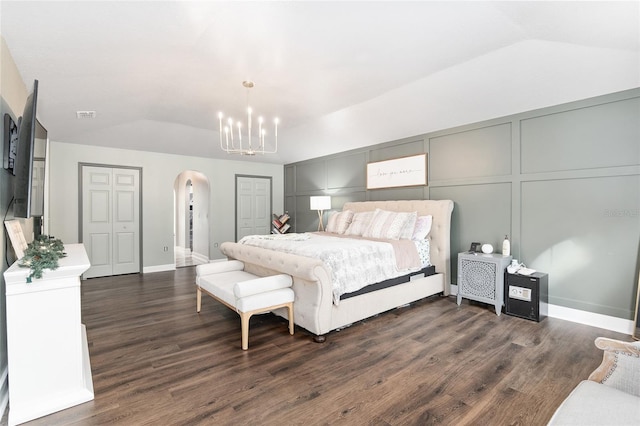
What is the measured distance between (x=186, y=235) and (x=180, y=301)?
5.27 meters

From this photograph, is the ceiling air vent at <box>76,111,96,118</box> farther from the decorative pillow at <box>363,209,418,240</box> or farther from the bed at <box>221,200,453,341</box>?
the decorative pillow at <box>363,209,418,240</box>

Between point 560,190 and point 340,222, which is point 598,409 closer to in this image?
point 560,190

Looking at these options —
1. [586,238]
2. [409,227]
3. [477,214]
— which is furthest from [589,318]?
[409,227]

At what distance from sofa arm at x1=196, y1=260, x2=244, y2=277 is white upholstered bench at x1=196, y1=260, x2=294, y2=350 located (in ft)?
0.06

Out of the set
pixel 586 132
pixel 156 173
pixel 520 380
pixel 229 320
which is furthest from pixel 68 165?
pixel 586 132

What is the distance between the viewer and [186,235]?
29.2 ft

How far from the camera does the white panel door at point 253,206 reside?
23.7 feet

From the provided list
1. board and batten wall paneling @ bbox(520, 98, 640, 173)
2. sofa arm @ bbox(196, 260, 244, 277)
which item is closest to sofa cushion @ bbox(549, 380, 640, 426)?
board and batten wall paneling @ bbox(520, 98, 640, 173)

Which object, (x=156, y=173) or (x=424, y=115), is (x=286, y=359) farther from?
(x=156, y=173)

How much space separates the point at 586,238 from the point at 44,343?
4.85 metres

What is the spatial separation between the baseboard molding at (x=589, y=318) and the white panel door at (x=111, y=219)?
6.73 m

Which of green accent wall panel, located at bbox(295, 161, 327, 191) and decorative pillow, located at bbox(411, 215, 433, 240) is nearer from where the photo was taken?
decorative pillow, located at bbox(411, 215, 433, 240)

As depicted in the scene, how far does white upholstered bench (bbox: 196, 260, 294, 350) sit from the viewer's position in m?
2.70

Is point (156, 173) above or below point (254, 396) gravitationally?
above
